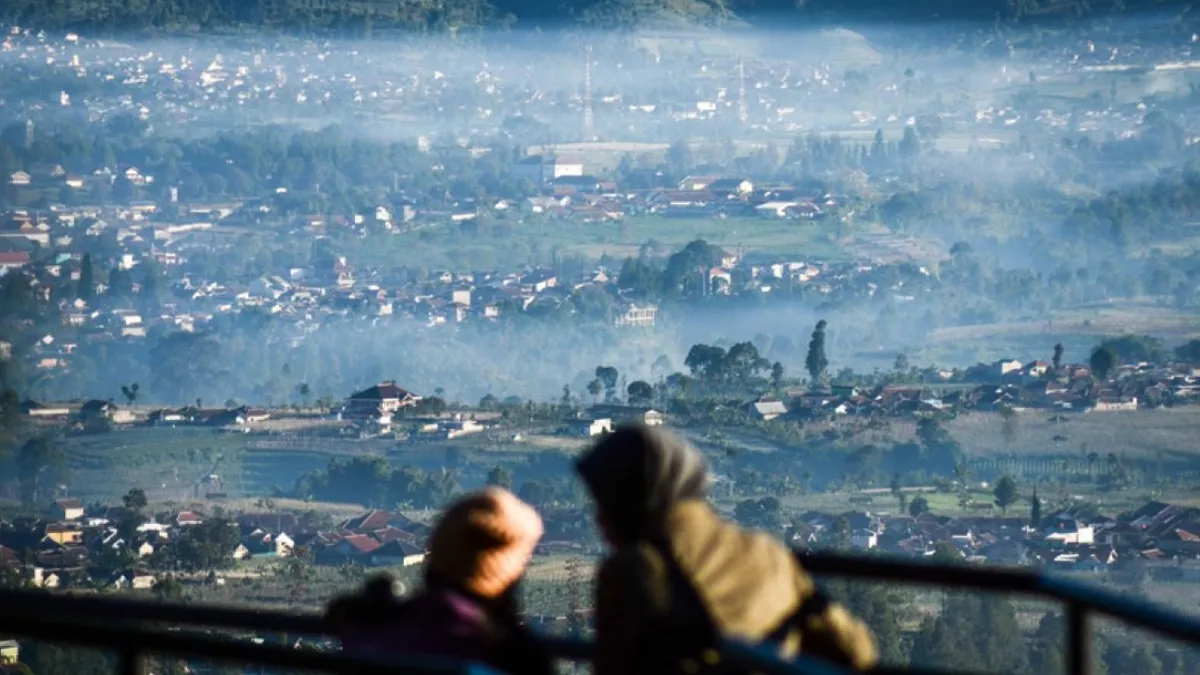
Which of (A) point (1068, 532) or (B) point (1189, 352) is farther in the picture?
(B) point (1189, 352)

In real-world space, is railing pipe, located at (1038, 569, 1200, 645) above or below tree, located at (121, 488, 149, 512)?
above

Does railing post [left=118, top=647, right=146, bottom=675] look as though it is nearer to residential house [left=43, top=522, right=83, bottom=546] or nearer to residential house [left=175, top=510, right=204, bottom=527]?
residential house [left=43, top=522, right=83, bottom=546]

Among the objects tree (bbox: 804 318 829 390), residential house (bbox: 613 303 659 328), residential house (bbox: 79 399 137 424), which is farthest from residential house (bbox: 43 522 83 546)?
residential house (bbox: 613 303 659 328)

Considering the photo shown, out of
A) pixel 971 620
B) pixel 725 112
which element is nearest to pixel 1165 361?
pixel 971 620

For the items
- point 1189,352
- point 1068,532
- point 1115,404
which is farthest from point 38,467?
point 1189,352

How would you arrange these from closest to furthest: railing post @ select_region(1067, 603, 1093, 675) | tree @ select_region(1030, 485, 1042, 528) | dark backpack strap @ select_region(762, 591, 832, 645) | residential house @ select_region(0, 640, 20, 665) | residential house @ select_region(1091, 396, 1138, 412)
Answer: dark backpack strap @ select_region(762, 591, 832, 645), railing post @ select_region(1067, 603, 1093, 675), residential house @ select_region(0, 640, 20, 665), tree @ select_region(1030, 485, 1042, 528), residential house @ select_region(1091, 396, 1138, 412)

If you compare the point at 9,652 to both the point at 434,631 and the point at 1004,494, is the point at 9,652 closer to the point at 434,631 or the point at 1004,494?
the point at 434,631
